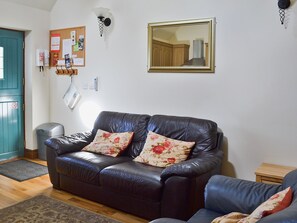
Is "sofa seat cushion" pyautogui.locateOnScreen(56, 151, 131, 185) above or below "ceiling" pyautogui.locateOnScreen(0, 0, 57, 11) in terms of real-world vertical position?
below

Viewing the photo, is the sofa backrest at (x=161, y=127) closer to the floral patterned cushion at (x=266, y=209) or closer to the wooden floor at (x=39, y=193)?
the wooden floor at (x=39, y=193)

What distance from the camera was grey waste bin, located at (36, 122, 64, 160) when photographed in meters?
4.63

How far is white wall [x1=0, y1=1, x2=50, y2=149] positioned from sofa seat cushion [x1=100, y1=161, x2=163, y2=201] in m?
2.25

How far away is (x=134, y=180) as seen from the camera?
279cm

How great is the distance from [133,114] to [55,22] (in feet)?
7.18

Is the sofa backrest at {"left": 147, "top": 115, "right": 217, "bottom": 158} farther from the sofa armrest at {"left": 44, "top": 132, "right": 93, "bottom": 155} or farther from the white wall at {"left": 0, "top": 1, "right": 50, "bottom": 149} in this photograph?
the white wall at {"left": 0, "top": 1, "right": 50, "bottom": 149}

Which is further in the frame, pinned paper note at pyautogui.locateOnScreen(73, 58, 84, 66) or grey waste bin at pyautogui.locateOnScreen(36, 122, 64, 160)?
grey waste bin at pyautogui.locateOnScreen(36, 122, 64, 160)

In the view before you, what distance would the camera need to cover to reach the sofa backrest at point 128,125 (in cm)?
355

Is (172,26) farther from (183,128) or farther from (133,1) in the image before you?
(183,128)

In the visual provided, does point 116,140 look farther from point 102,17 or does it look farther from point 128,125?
point 102,17

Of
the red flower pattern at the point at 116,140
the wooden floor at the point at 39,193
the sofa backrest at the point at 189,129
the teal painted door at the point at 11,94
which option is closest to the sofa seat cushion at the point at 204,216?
the wooden floor at the point at 39,193

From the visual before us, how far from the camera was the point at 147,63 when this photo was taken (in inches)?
149

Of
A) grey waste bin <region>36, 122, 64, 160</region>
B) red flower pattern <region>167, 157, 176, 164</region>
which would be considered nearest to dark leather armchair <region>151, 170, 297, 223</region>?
red flower pattern <region>167, 157, 176, 164</region>

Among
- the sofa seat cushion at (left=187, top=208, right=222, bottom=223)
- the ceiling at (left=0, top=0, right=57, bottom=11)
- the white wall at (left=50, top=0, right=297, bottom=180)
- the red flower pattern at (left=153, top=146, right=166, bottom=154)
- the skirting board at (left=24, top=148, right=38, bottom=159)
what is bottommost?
the skirting board at (left=24, top=148, right=38, bottom=159)
